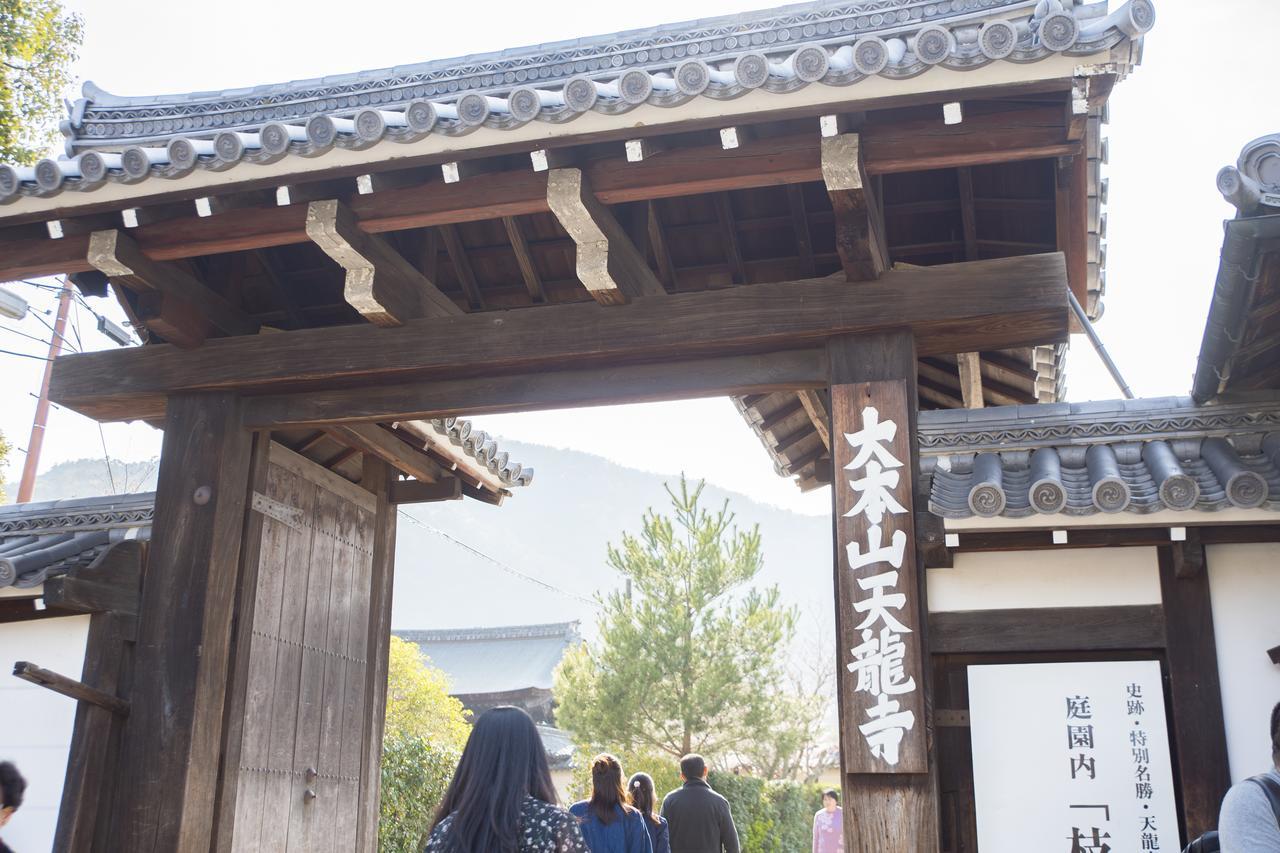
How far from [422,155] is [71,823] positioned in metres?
4.07

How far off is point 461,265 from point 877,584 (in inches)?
130

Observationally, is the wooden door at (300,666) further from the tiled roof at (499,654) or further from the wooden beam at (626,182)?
the tiled roof at (499,654)

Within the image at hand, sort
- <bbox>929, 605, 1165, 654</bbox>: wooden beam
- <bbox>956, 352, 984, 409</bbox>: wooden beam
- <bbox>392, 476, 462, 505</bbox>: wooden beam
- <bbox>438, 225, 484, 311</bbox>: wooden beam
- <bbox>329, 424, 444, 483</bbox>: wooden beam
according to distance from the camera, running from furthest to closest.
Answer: <bbox>392, 476, 462, 505</bbox>: wooden beam < <bbox>329, 424, 444, 483</bbox>: wooden beam < <bbox>956, 352, 984, 409</bbox>: wooden beam < <bbox>438, 225, 484, 311</bbox>: wooden beam < <bbox>929, 605, 1165, 654</bbox>: wooden beam

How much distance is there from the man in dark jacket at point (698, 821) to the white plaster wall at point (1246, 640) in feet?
11.2

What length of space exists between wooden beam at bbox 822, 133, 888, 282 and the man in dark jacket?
151 inches

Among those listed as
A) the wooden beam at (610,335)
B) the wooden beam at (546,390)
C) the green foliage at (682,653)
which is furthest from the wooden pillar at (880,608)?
the green foliage at (682,653)

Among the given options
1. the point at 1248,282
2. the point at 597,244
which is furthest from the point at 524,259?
the point at 1248,282

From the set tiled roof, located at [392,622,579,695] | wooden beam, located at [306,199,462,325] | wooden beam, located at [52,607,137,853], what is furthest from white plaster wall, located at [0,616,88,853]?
tiled roof, located at [392,622,579,695]

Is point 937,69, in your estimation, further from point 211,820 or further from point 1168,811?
point 211,820

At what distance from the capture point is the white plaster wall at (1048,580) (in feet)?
18.3

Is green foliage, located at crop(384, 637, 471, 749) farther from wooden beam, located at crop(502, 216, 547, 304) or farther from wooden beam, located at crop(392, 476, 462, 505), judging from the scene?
wooden beam, located at crop(502, 216, 547, 304)

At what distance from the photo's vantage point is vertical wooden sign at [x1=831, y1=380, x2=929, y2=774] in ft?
15.6

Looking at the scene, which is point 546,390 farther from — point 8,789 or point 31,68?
point 31,68

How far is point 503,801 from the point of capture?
2.86 m
